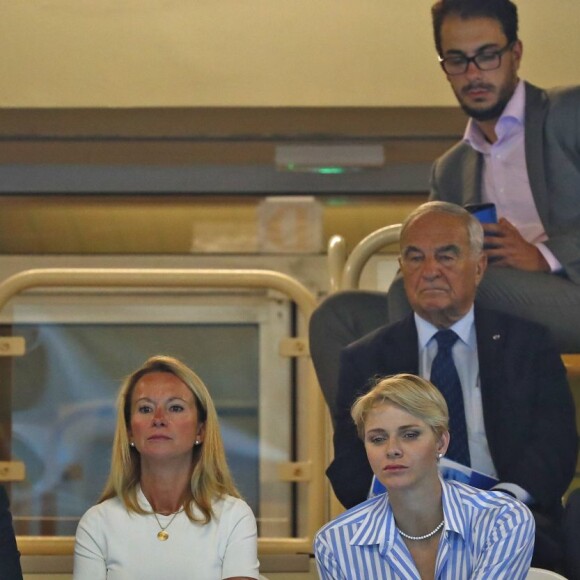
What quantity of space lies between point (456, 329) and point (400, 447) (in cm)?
64

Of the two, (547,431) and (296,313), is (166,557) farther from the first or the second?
(296,313)

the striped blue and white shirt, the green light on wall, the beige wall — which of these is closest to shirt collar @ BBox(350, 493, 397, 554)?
the striped blue and white shirt

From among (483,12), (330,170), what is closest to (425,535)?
(483,12)

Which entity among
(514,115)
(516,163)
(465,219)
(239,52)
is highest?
(239,52)

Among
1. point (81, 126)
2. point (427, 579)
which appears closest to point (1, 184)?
point (81, 126)

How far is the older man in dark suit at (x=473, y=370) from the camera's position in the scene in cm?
343

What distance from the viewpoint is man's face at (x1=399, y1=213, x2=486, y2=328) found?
354 centimetres

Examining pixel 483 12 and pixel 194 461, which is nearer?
pixel 194 461

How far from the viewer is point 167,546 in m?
3.31

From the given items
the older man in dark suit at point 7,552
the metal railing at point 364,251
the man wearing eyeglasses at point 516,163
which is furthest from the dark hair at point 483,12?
the older man in dark suit at point 7,552

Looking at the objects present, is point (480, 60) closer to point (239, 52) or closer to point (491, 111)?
point (491, 111)

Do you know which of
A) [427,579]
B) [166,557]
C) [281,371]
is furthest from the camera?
[281,371]

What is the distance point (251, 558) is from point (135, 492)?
305 mm

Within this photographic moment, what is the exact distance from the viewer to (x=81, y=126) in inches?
239
